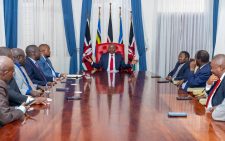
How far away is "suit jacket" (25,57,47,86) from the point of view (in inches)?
206

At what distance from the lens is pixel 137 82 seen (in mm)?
5234

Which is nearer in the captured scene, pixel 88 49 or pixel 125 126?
pixel 125 126

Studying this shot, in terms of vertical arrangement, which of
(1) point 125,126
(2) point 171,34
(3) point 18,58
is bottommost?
(1) point 125,126

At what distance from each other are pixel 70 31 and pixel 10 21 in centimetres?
131

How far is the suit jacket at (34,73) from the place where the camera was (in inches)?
206

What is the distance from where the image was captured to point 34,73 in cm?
533

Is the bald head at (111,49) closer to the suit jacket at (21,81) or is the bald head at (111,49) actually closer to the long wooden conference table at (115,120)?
the suit jacket at (21,81)

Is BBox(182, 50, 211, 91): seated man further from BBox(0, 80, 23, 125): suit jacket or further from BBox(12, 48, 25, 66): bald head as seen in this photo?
BBox(0, 80, 23, 125): suit jacket

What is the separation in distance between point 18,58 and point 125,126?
2.34 metres

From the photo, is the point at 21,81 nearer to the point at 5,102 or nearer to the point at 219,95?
the point at 5,102

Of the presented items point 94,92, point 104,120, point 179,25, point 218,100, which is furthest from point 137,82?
point 179,25

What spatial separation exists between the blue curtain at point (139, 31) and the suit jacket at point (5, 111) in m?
5.61

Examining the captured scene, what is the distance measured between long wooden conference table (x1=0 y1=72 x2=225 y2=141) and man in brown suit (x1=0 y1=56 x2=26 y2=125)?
0.06 m

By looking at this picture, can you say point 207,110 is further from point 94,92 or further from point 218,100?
point 94,92
